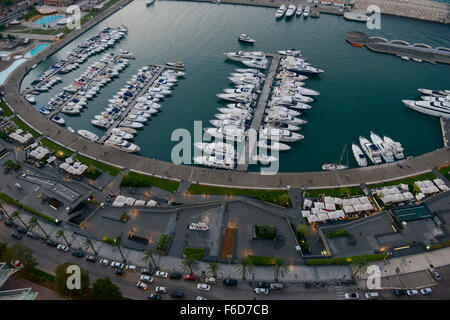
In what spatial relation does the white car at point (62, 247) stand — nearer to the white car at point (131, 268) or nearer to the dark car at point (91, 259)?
the dark car at point (91, 259)

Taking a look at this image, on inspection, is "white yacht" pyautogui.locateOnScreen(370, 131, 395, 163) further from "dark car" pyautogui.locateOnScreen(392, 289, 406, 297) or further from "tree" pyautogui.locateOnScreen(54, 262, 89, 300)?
"tree" pyautogui.locateOnScreen(54, 262, 89, 300)

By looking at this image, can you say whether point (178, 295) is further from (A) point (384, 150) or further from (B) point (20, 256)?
(A) point (384, 150)

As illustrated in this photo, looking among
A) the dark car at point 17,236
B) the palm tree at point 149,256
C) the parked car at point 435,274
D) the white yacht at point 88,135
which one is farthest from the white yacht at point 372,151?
the dark car at point 17,236

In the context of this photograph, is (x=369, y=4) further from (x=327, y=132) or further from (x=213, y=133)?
(x=213, y=133)

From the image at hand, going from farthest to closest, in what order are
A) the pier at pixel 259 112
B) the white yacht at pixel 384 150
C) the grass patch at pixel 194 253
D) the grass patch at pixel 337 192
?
the pier at pixel 259 112 < the white yacht at pixel 384 150 < the grass patch at pixel 337 192 < the grass patch at pixel 194 253

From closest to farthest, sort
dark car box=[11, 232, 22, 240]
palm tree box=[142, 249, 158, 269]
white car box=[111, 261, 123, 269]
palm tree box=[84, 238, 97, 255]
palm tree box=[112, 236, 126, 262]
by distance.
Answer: palm tree box=[142, 249, 158, 269] → palm tree box=[84, 238, 97, 255] → palm tree box=[112, 236, 126, 262] → white car box=[111, 261, 123, 269] → dark car box=[11, 232, 22, 240]

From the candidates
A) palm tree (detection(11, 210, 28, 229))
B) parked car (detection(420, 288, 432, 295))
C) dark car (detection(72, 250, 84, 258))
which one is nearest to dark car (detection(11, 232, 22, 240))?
palm tree (detection(11, 210, 28, 229))
